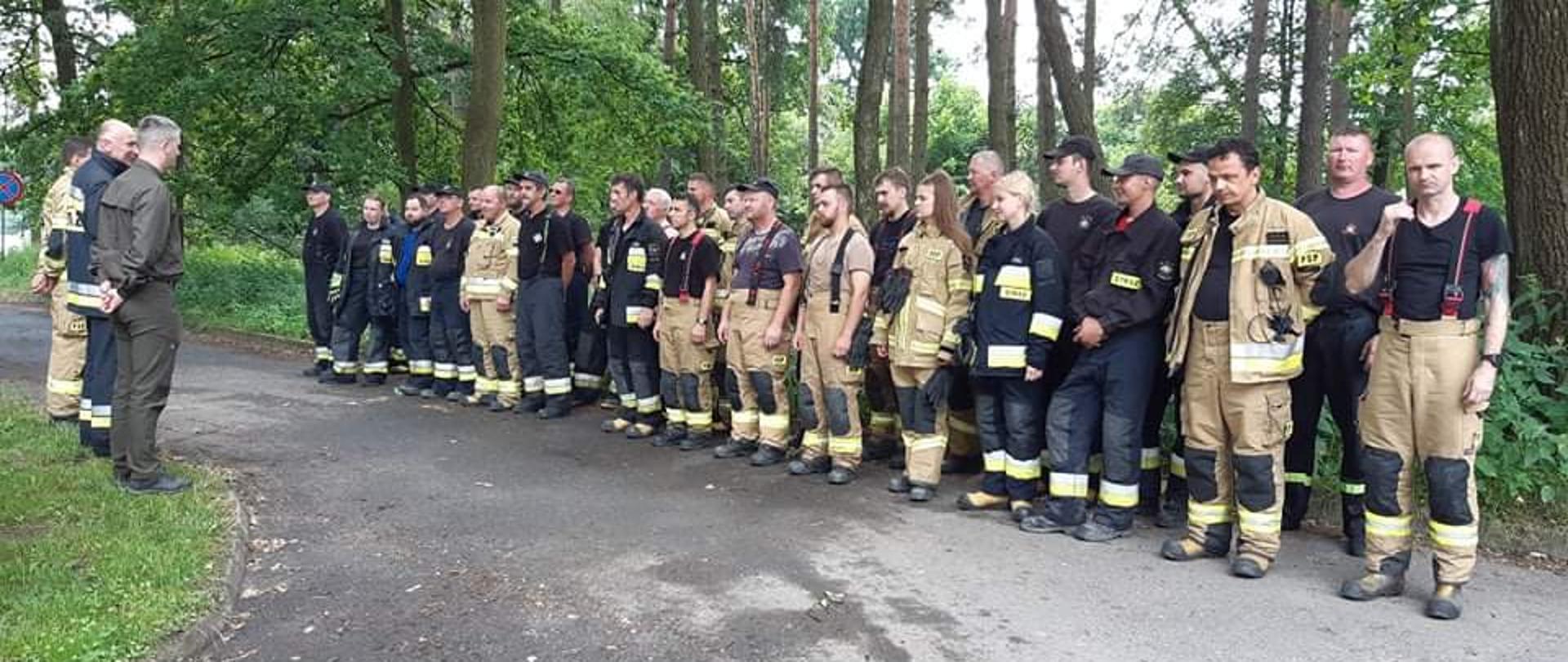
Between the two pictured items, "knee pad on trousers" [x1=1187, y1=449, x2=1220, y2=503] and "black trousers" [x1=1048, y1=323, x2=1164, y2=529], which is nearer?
"knee pad on trousers" [x1=1187, y1=449, x2=1220, y2=503]

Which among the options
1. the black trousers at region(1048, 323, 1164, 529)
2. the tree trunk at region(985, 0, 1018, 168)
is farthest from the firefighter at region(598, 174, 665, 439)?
the tree trunk at region(985, 0, 1018, 168)

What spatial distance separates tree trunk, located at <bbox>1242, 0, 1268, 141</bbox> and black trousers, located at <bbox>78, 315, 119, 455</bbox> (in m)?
18.9

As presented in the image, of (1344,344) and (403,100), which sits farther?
(403,100)

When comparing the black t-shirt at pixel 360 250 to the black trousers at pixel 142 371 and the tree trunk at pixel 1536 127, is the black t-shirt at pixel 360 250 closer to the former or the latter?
the black trousers at pixel 142 371

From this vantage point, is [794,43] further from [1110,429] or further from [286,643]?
[286,643]

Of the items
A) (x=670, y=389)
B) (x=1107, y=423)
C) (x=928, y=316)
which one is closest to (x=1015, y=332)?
(x=928, y=316)

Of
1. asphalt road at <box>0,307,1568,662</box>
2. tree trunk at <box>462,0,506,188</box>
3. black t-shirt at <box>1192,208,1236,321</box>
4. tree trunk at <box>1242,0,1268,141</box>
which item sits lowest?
asphalt road at <box>0,307,1568,662</box>

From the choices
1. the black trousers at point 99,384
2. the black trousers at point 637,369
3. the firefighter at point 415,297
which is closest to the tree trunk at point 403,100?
the firefighter at point 415,297

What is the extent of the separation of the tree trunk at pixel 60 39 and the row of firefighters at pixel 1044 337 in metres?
15.2

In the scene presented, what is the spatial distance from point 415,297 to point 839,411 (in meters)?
5.16

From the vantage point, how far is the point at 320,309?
11281mm

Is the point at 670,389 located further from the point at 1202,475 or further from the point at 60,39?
the point at 60,39

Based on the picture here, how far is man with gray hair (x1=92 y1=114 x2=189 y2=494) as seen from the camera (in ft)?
19.5

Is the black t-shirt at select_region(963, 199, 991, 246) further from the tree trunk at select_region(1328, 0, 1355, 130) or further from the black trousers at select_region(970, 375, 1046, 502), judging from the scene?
the tree trunk at select_region(1328, 0, 1355, 130)
